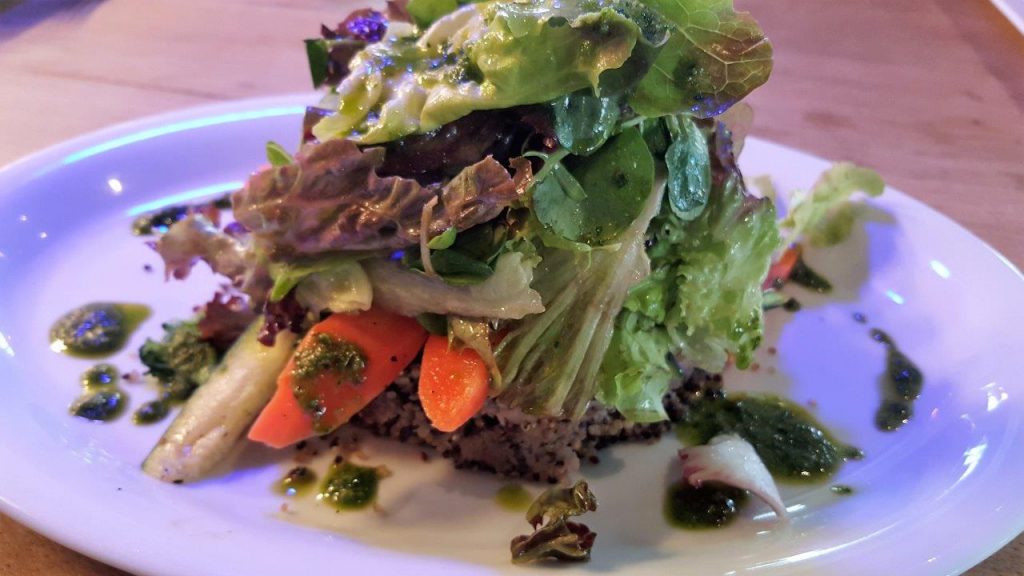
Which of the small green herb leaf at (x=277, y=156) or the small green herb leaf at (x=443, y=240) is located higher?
the small green herb leaf at (x=277, y=156)

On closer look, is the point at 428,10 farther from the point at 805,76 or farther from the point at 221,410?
the point at 805,76

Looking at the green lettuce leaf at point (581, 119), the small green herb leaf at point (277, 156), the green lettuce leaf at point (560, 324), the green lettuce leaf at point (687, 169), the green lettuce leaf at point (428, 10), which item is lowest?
the green lettuce leaf at point (560, 324)

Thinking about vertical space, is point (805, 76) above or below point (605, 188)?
below

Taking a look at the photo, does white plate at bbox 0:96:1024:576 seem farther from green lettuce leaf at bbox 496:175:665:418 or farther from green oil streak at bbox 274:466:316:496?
green lettuce leaf at bbox 496:175:665:418

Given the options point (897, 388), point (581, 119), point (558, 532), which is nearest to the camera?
point (558, 532)

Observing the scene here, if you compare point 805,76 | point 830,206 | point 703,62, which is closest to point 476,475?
point 703,62

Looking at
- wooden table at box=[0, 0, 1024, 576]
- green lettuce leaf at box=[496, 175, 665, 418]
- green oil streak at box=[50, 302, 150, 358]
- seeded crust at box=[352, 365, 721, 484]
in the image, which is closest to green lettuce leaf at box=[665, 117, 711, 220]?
green lettuce leaf at box=[496, 175, 665, 418]

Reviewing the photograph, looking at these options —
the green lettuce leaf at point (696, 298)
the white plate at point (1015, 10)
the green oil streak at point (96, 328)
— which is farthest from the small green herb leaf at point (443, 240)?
the white plate at point (1015, 10)

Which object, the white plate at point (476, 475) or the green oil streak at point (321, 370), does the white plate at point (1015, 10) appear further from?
the green oil streak at point (321, 370)
